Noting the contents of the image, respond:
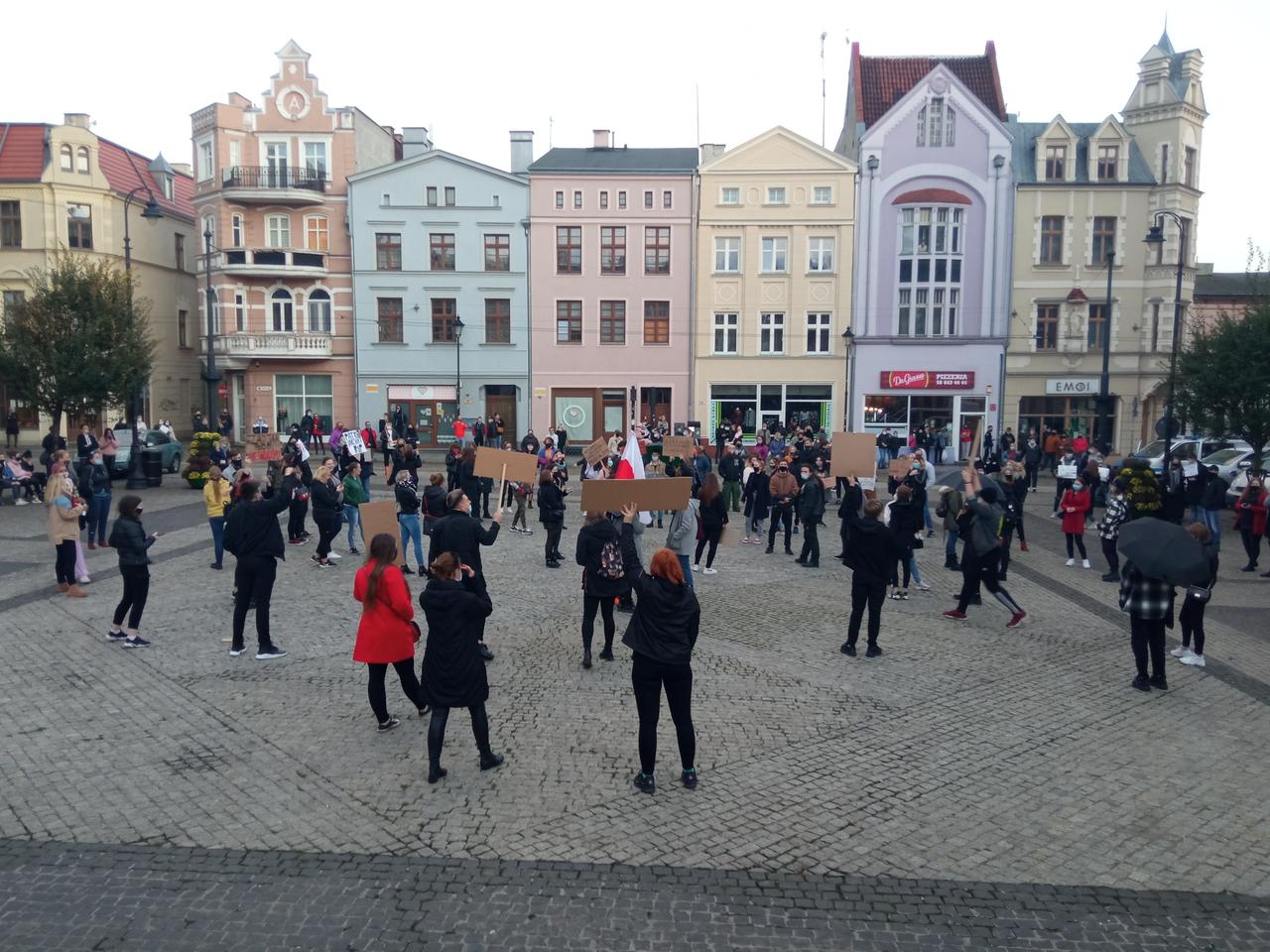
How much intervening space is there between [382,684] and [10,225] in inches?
1615

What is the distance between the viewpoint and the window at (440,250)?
39969mm

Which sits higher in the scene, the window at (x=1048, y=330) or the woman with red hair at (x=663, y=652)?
the window at (x=1048, y=330)

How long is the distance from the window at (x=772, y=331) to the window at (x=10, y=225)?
1196 inches

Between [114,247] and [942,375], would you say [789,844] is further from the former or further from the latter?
[114,247]

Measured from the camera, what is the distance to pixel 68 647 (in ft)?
35.0

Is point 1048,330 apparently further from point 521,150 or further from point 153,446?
point 153,446

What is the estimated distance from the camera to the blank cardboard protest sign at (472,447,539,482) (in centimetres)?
1384

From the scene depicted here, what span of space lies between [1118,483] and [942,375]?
26.3m

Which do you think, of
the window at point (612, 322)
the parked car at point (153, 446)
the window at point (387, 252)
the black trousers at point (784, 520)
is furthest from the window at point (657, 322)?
the black trousers at point (784, 520)

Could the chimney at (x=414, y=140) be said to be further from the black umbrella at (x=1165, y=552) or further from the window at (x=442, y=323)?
the black umbrella at (x=1165, y=552)

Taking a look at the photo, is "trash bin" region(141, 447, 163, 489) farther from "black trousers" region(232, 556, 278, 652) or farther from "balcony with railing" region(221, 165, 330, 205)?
"black trousers" region(232, 556, 278, 652)

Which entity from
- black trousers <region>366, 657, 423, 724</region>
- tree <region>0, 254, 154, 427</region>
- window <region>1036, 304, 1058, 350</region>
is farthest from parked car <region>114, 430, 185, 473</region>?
window <region>1036, 304, 1058, 350</region>

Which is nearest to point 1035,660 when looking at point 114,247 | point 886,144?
point 886,144

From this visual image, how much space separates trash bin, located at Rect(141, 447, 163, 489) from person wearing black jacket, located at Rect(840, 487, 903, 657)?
2164 cm
